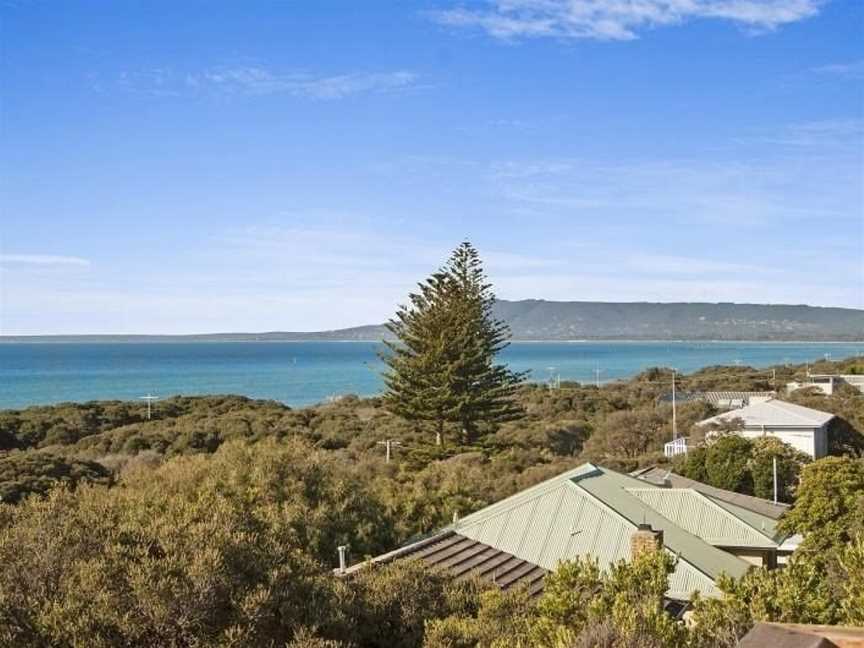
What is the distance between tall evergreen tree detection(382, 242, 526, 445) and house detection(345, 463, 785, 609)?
13036 mm

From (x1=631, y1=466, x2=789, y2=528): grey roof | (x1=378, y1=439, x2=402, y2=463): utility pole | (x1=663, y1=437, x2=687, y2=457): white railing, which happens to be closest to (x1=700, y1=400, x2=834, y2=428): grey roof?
(x1=663, y1=437, x2=687, y2=457): white railing

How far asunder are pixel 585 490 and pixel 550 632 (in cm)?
708

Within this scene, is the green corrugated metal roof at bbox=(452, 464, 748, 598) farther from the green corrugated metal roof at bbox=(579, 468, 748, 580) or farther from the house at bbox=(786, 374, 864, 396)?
the house at bbox=(786, 374, 864, 396)

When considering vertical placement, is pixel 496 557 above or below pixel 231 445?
below

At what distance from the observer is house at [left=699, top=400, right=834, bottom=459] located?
24.5m

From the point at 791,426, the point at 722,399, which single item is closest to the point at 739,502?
the point at 791,426

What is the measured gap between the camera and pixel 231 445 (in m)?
14.2

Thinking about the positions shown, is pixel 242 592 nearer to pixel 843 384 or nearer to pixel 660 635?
pixel 660 635

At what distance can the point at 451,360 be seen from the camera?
2695 cm

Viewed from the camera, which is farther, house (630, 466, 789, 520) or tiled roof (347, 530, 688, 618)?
house (630, 466, 789, 520)

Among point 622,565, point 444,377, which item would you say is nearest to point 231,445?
point 622,565

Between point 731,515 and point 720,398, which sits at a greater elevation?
point 731,515

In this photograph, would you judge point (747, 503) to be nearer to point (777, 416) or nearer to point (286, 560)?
point (777, 416)

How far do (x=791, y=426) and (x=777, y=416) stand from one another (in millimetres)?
1122
